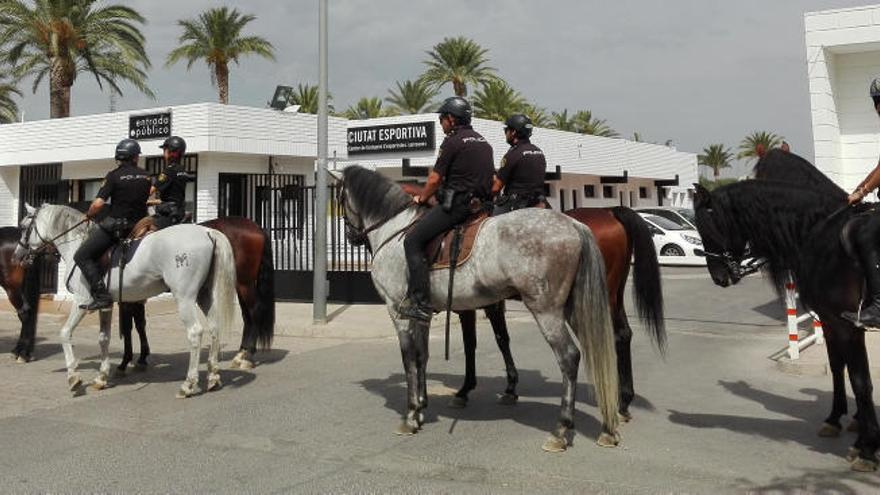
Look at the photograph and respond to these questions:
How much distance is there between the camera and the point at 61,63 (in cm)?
2294

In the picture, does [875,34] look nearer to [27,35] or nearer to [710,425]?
[710,425]

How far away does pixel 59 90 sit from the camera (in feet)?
76.4

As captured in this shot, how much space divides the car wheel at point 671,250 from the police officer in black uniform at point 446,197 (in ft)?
58.0

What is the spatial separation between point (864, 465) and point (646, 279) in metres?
2.34

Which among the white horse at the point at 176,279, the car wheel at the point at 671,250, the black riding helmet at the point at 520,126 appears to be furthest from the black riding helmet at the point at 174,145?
the car wheel at the point at 671,250

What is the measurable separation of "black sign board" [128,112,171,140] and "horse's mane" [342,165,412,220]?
44.1 feet

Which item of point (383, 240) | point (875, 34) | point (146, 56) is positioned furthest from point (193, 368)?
point (146, 56)

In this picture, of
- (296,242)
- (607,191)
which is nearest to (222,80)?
(296,242)

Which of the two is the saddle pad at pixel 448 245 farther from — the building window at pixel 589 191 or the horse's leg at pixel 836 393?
the building window at pixel 589 191

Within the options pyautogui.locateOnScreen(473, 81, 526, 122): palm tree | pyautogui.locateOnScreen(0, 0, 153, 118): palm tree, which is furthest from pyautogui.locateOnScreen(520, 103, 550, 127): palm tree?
pyautogui.locateOnScreen(0, 0, 153, 118): palm tree

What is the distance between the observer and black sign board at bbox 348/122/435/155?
24266 millimetres

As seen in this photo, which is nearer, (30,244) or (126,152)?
(126,152)

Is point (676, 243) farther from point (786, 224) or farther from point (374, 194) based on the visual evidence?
point (374, 194)

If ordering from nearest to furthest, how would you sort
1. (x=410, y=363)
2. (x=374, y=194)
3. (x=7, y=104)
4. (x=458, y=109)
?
(x=410, y=363), (x=458, y=109), (x=374, y=194), (x=7, y=104)
